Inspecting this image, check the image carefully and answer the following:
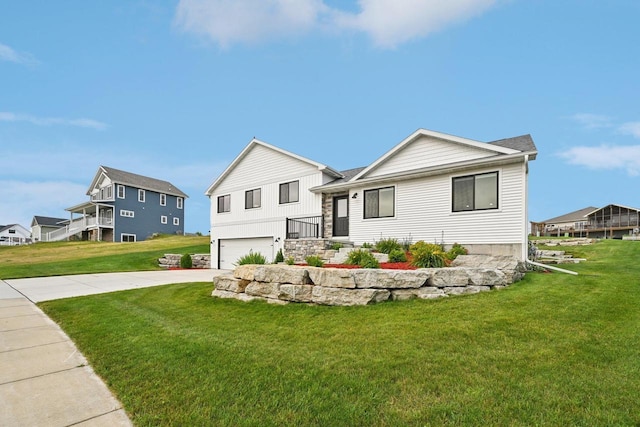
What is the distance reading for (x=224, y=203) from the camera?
20.4 meters

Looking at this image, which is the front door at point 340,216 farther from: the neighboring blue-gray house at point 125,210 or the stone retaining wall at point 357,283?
the neighboring blue-gray house at point 125,210

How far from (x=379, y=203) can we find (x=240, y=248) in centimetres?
978

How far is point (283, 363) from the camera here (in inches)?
137

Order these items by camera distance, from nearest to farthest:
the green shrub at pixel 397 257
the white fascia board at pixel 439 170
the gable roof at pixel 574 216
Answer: the green shrub at pixel 397 257
the white fascia board at pixel 439 170
the gable roof at pixel 574 216

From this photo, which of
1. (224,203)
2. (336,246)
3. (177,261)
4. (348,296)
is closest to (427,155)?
(336,246)

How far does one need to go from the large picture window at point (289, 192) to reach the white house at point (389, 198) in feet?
0.18

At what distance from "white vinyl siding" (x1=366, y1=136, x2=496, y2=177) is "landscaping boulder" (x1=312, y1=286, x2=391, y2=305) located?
7.73m

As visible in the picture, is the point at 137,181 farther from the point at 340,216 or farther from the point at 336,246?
the point at 336,246

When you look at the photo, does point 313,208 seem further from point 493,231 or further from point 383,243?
point 493,231

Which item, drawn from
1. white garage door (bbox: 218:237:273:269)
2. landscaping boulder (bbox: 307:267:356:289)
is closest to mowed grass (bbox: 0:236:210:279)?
white garage door (bbox: 218:237:273:269)

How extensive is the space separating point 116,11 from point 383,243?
13534mm

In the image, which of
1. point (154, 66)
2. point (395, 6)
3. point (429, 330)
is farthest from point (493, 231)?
point (154, 66)

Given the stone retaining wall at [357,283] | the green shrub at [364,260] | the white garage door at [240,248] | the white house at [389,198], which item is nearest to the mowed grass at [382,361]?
the stone retaining wall at [357,283]

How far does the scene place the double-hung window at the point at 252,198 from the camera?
727 inches
